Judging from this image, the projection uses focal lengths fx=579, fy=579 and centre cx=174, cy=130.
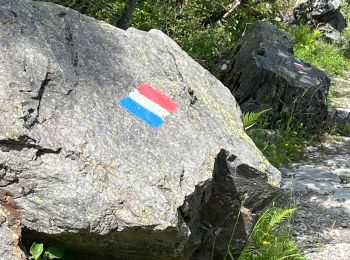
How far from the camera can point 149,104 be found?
3434 mm

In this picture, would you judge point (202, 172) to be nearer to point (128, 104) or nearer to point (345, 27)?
point (128, 104)

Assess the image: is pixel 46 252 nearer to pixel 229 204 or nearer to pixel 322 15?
pixel 229 204

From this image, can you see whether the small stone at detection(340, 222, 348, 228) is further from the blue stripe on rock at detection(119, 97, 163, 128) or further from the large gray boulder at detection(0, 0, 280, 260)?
the blue stripe on rock at detection(119, 97, 163, 128)

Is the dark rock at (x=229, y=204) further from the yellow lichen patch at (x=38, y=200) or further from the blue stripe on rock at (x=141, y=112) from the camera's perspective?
the yellow lichen patch at (x=38, y=200)

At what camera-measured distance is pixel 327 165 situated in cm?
678

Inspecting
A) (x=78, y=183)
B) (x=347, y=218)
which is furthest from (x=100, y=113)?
(x=347, y=218)

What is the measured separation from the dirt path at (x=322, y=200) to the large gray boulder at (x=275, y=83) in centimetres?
55

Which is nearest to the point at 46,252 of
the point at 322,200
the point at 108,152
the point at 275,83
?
the point at 108,152

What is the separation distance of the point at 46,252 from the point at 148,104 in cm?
104

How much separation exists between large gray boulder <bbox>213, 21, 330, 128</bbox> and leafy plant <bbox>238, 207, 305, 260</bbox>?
122 inches

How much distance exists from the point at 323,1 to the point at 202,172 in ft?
38.5

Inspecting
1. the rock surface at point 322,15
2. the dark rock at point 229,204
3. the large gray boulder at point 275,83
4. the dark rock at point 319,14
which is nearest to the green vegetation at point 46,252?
the dark rock at point 229,204

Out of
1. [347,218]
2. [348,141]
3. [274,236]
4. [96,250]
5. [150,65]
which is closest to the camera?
[96,250]

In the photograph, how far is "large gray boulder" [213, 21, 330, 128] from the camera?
7441 mm
